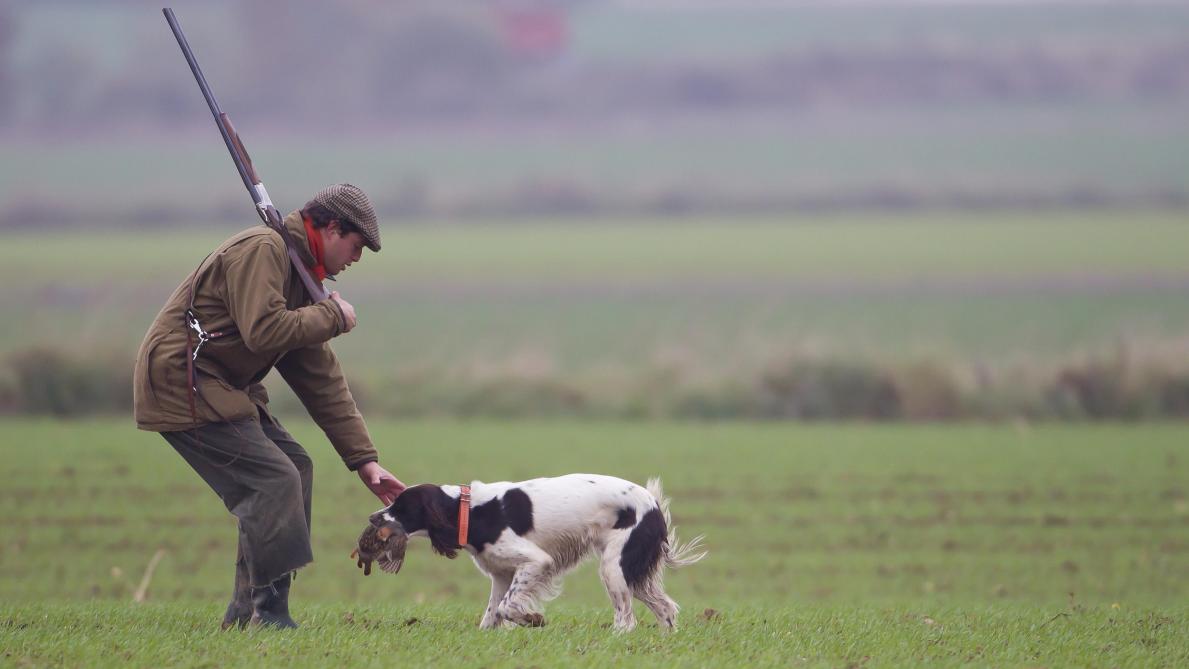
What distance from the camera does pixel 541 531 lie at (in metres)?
9.03

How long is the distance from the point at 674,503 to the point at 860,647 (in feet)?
29.6

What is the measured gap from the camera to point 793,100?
94125 mm

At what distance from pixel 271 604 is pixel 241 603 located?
0.17m

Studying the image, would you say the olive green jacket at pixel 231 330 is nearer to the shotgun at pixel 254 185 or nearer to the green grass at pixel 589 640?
the shotgun at pixel 254 185

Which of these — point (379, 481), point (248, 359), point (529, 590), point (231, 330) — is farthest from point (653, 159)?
point (231, 330)

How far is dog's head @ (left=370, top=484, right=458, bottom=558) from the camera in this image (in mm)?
8945

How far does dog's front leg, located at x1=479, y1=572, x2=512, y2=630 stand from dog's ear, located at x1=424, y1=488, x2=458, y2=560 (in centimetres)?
40

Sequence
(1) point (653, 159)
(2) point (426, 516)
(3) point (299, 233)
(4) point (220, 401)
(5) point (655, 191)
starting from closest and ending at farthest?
(4) point (220, 401)
(3) point (299, 233)
(2) point (426, 516)
(5) point (655, 191)
(1) point (653, 159)

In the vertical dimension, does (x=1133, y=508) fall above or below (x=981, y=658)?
below

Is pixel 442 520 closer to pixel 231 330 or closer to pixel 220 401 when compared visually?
pixel 220 401

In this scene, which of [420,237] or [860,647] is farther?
[420,237]

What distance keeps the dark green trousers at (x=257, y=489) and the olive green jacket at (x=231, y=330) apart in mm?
120

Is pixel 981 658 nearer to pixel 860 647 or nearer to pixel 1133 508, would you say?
pixel 860 647

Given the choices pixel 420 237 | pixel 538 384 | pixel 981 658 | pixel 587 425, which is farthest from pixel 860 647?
pixel 420 237
